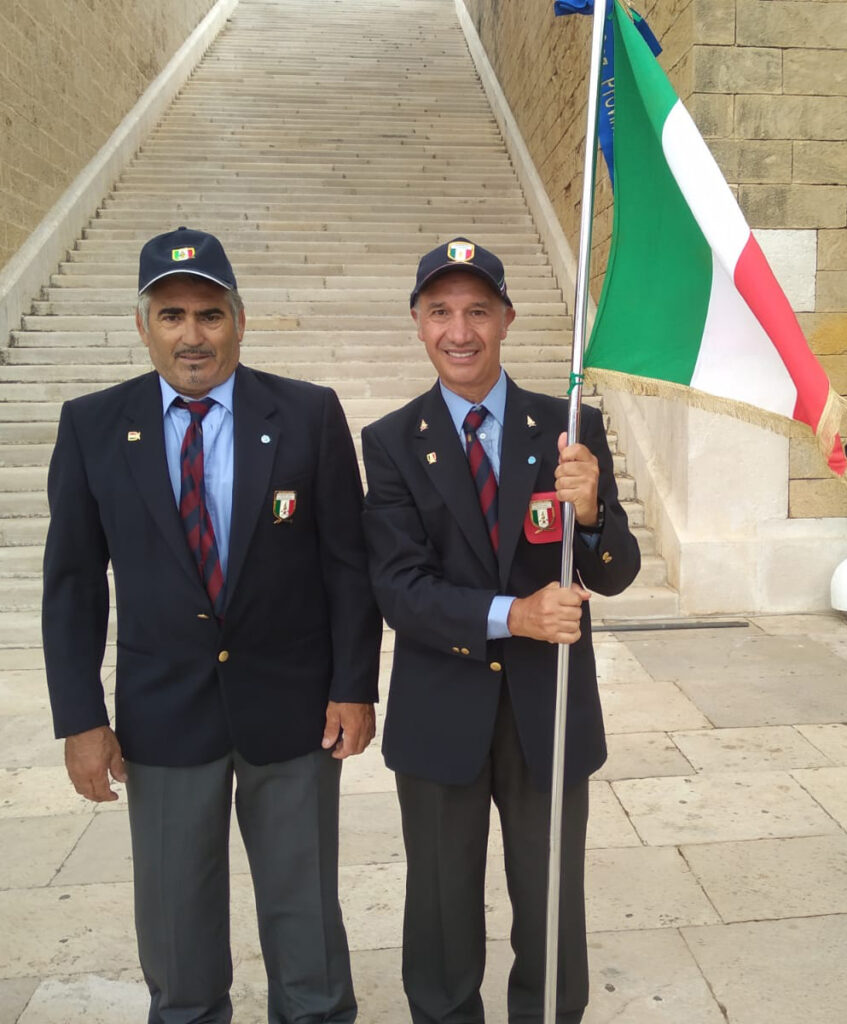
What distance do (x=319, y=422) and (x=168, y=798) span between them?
875 mm

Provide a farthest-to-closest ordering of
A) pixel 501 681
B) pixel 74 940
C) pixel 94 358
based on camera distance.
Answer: pixel 94 358 → pixel 74 940 → pixel 501 681

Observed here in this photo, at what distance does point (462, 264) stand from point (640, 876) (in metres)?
2.07

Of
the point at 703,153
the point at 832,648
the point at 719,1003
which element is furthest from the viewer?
the point at 832,648

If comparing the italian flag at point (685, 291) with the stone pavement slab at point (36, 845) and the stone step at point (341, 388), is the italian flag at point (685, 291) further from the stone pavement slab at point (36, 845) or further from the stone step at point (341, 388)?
the stone step at point (341, 388)

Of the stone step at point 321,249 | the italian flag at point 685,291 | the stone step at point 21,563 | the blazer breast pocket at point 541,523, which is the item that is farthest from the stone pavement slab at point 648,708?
the stone step at point 321,249

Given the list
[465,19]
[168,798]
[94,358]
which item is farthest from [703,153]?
[465,19]

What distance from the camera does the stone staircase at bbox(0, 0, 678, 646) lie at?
23.0 ft

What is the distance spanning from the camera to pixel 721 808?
3428mm

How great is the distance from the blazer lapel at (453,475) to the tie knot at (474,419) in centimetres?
3

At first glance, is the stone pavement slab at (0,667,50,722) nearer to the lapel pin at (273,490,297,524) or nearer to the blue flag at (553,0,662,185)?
the lapel pin at (273,490,297,524)

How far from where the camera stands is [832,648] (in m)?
5.21

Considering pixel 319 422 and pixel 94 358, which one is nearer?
pixel 319 422

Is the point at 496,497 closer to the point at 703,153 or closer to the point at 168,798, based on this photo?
the point at 703,153

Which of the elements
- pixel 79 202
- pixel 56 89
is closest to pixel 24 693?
pixel 79 202
